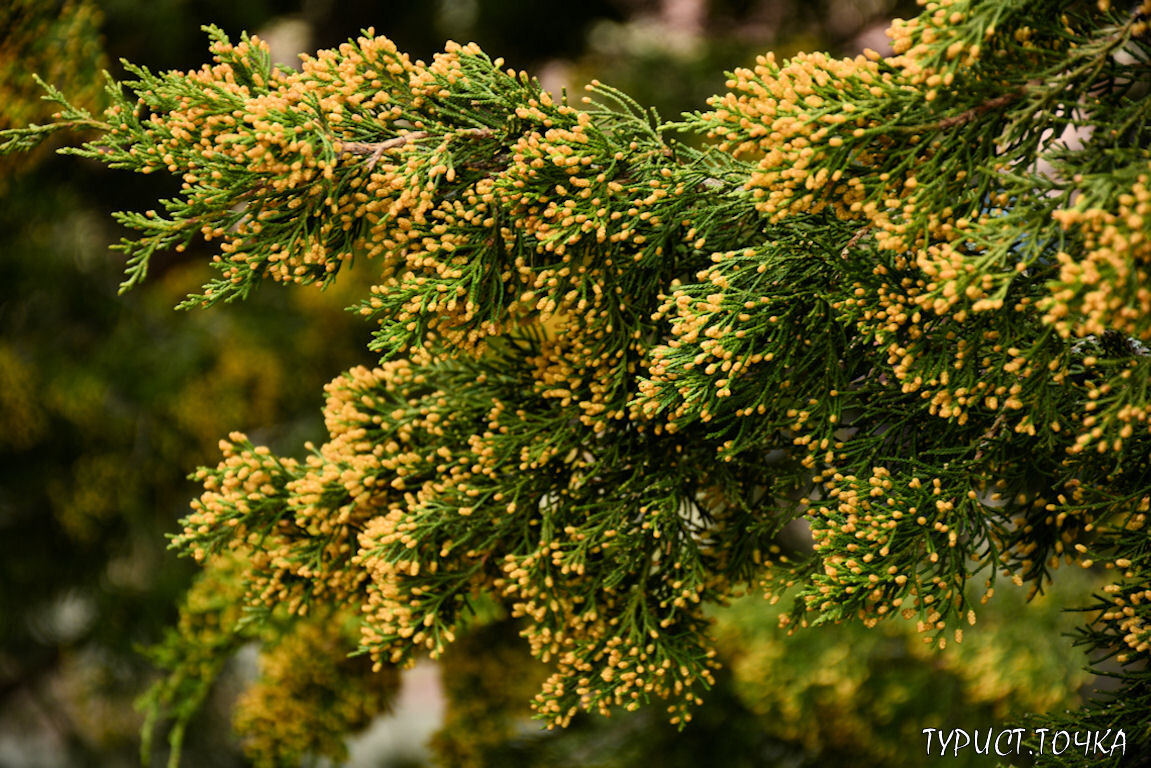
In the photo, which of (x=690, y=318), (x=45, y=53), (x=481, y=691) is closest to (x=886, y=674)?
(x=481, y=691)

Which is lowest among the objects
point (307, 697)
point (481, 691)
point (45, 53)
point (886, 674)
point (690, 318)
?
point (307, 697)

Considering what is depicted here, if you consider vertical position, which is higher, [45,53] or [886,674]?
[45,53]

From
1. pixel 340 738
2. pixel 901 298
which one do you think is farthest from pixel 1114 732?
pixel 340 738

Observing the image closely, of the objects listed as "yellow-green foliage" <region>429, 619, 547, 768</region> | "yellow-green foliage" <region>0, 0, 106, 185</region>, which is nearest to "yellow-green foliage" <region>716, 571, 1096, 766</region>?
"yellow-green foliage" <region>429, 619, 547, 768</region>

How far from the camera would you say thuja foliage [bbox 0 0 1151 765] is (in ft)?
4.76

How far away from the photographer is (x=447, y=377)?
7.09 feet

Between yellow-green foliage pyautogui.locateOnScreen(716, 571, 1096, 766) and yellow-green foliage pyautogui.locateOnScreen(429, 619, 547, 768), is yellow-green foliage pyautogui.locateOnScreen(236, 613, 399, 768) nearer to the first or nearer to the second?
yellow-green foliage pyautogui.locateOnScreen(429, 619, 547, 768)

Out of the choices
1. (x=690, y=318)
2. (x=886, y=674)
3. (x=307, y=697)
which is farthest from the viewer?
(x=886, y=674)

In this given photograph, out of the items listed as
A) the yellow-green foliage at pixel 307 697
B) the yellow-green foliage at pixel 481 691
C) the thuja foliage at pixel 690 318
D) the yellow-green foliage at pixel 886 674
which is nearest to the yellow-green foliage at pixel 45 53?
the thuja foliage at pixel 690 318

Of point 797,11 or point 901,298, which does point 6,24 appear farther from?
point 797,11

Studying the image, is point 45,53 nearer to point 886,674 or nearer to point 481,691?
point 481,691

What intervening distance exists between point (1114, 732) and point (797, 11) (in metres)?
4.05

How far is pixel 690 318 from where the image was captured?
5.31 feet

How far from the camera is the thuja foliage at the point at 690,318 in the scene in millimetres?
1451
